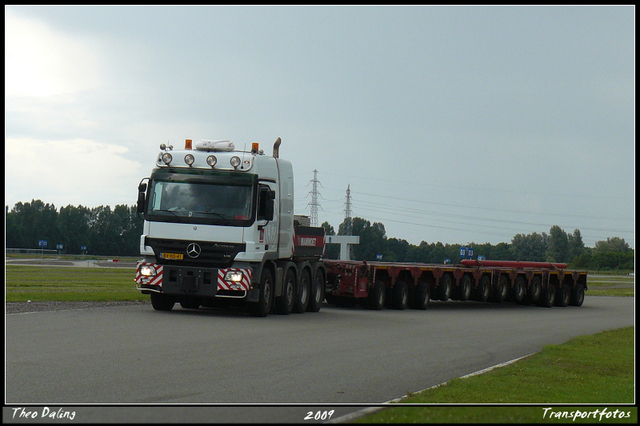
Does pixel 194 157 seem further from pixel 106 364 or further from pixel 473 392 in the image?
pixel 473 392

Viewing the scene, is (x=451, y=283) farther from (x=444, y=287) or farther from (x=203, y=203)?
(x=203, y=203)

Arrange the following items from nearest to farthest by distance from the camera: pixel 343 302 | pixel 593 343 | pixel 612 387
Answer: pixel 612 387, pixel 593 343, pixel 343 302

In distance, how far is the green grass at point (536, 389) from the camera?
6496mm

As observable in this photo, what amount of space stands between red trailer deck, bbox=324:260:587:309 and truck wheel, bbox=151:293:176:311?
18.2ft

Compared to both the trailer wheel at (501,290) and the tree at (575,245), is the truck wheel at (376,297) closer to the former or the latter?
the trailer wheel at (501,290)

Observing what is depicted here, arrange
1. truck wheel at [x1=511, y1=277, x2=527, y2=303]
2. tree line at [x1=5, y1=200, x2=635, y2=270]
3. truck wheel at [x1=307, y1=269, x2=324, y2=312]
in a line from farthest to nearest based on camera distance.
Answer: tree line at [x1=5, y1=200, x2=635, y2=270], truck wheel at [x1=511, y1=277, x2=527, y2=303], truck wheel at [x1=307, y1=269, x2=324, y2=312]

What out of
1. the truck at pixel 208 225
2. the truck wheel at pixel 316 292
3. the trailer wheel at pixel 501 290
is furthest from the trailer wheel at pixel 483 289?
the truck at pixel 208 225

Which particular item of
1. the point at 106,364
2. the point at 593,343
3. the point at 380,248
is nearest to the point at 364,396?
the point at 106,364

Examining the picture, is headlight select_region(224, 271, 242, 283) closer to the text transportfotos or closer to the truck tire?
the truck tire

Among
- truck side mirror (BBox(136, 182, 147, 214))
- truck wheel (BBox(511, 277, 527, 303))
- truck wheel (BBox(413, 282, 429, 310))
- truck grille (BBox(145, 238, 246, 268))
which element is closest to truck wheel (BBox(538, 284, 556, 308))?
truck wheel (BBox(511, 277, 527, 303))

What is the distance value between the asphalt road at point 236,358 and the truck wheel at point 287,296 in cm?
45

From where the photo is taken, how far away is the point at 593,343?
611 inches

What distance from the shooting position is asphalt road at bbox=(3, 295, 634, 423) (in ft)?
26.2

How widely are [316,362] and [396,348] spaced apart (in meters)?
2.64
